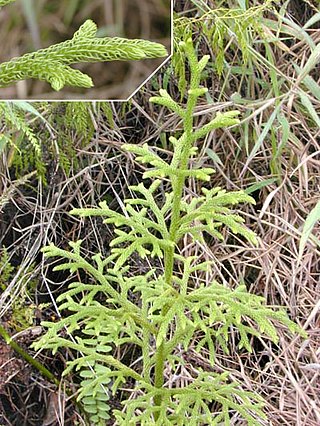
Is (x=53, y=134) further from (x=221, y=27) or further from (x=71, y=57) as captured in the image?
(x=71, y=57)

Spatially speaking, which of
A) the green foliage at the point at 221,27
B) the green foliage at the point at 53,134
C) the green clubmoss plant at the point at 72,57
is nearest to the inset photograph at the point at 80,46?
the green clubmoss plant at the point at 72,57

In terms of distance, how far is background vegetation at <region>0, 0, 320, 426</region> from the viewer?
122 cm

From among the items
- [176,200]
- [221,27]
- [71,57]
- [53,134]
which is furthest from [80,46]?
[53,134]

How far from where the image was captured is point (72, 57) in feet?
2.49

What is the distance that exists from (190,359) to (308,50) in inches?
23.6

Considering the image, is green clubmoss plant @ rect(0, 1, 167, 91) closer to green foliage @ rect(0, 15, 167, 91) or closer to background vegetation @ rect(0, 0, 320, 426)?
green foliage @ rect(0, 15, 167, 91)

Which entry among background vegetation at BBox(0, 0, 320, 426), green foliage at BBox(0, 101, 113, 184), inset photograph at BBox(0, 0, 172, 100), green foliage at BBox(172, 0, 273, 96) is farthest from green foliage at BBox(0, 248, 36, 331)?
inset photograph at BBox(0, 0, 172, 100)

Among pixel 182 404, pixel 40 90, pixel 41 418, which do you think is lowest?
pixel 41 418

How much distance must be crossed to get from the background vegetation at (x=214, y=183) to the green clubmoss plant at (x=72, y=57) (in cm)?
42

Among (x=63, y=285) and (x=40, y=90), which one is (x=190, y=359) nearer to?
(x=63, y=285)

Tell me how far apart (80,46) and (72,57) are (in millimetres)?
18

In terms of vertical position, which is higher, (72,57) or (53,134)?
(72,57)

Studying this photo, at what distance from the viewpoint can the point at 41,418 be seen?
131 cm

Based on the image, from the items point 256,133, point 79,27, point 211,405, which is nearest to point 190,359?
point 211,405
